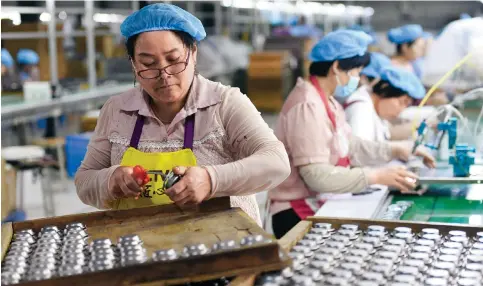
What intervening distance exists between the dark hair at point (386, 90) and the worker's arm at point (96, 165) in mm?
2167

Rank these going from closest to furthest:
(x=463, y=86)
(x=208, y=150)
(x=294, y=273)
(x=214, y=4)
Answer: (x=294, y=273), (x=208, y=150), (x=463, y=86), (x=214, y=4)

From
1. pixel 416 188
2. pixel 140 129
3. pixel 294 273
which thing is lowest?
pixel 416 188

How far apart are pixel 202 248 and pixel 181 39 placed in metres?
0.78

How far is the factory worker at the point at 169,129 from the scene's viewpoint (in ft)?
5.85

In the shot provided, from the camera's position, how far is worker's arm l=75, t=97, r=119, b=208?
193 centimetres

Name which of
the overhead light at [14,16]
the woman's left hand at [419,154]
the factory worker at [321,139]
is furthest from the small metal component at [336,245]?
the overhead light at [14,16]

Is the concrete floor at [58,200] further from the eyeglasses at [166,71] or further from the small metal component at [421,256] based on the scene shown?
the small metal component at [421,256]

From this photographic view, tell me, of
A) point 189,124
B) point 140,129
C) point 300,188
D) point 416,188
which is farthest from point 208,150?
point 416,188

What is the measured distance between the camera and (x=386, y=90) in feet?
12.7

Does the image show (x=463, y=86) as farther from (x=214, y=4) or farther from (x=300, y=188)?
(x=214, y=4)

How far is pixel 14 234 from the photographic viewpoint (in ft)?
4.97

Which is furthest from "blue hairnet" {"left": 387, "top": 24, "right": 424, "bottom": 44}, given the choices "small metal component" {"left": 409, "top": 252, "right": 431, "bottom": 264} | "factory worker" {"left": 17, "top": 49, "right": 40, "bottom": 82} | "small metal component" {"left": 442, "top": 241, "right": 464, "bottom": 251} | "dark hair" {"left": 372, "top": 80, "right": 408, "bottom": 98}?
"small metal component" {"left": 409, "top": 252, "right": 431, "bottom": 264}

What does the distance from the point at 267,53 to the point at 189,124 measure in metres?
9.04

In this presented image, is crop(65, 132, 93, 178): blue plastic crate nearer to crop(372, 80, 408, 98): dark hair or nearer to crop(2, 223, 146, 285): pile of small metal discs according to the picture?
crop(372, 80, 408, 98): dark hair
